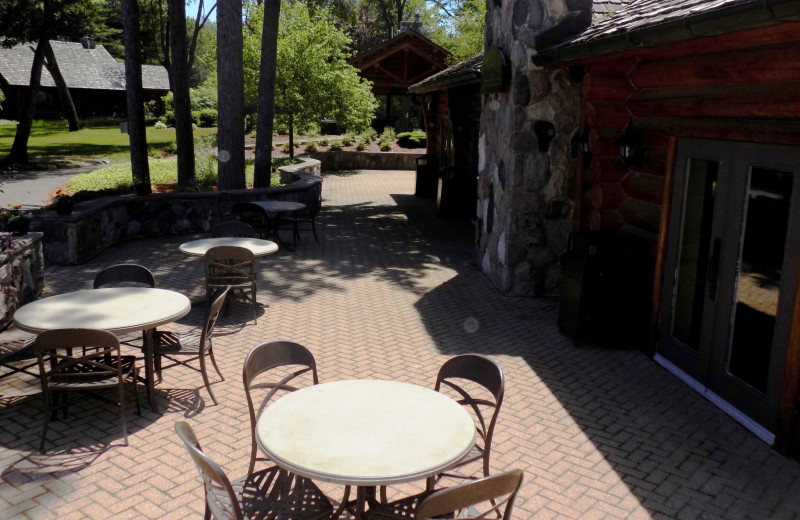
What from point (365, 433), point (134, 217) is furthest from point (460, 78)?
point (365, 433)

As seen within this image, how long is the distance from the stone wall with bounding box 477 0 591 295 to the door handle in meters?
3.41

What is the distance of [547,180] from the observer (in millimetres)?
9148

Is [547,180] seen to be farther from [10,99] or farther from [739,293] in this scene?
[10,99]

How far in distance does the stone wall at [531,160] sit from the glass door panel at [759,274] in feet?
12.1

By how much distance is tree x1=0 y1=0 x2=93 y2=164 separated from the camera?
23828mm

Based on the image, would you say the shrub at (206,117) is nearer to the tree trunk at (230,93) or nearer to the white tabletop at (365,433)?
the tree trunk at (230,93)

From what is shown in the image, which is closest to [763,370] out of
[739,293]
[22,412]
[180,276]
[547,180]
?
[739,293]

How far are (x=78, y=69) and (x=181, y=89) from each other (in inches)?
1421

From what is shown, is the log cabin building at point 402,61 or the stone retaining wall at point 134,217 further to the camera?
the log cabin building at point 402,61

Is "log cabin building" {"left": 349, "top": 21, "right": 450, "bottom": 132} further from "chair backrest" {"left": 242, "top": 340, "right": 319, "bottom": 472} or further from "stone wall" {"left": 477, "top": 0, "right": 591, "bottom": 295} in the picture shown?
"chair backrest" {"left": 242, "top": 340, "right": 319, "bottom": 472}

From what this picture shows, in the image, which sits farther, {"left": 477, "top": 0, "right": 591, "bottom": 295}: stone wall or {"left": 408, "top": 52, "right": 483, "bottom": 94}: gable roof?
{"left": 408, "top": 52, "right": 483, "bottom": 94}: gable roof

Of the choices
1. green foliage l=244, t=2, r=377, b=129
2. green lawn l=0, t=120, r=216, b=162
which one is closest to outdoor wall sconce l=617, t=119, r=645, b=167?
green foliage l=244, t=2, r=377, b=129

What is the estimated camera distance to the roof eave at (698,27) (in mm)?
4047

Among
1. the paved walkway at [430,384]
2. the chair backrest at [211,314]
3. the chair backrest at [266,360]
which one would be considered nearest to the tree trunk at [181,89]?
the paved walkway at [430,384]
